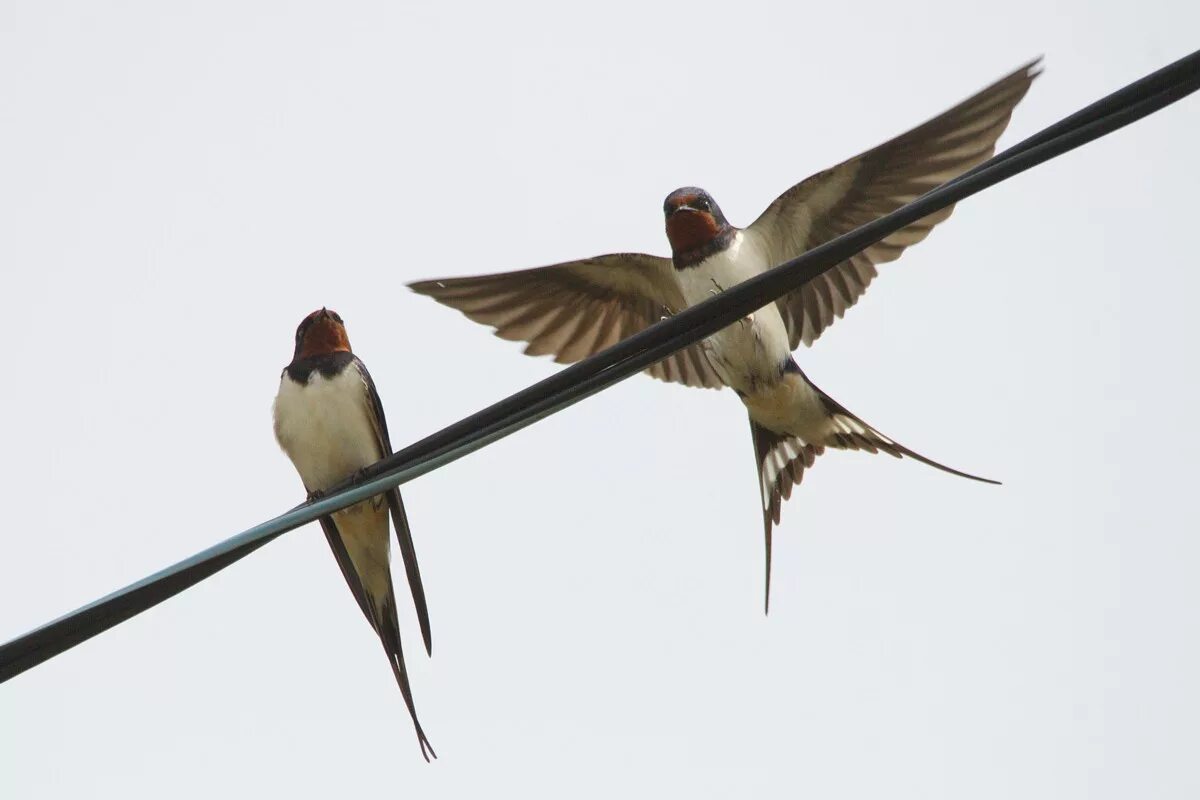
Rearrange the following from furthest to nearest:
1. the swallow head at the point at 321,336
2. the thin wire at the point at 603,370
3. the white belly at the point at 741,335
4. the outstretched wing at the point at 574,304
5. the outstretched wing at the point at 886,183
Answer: the outstretched wing at the point at 574,304 < the swallow head at the point at 321,336 < the outstretched wing at the point at 886,183 < the white belly at the point at 741,335 < the thin wire at the point at 603,370

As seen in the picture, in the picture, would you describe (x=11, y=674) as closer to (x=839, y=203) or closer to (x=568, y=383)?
(x=568, y=383)

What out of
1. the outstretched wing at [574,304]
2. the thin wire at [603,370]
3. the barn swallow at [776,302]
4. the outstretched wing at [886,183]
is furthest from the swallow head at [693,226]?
the thin wire at [603,370]

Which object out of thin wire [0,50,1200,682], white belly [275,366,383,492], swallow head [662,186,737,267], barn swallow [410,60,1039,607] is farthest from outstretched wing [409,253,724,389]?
thin wire [0,50,1200,682]

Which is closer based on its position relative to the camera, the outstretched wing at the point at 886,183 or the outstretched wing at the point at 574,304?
the outstretched wing at the point at 886,183

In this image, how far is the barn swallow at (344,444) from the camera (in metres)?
3.93

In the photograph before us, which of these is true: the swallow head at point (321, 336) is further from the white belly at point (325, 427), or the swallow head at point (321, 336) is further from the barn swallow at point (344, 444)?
→ the white belly at point (325, 427)

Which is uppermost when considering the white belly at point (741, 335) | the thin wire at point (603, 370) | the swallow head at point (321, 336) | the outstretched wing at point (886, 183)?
the swallow head at point (321, 336)

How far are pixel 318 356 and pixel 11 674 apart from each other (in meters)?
2.32

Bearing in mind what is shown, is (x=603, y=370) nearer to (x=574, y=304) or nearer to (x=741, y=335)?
(x=741, y=335)

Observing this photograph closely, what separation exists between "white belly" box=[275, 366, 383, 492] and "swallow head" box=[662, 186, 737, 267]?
905mm

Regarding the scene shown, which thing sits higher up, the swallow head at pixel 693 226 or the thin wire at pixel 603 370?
the swallow head at pixel 693 226

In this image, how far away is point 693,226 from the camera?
157 inches

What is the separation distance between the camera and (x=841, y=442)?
4.06 metres

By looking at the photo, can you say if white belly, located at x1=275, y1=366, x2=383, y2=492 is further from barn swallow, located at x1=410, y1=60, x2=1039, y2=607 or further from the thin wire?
the thin wire
